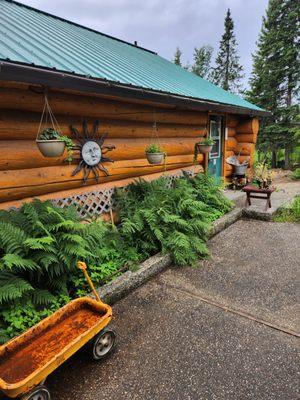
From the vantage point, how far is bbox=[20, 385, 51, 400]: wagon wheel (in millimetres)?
1866

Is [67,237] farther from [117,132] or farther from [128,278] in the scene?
[117,132]

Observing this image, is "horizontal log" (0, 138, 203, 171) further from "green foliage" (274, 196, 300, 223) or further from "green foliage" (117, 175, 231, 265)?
"green foliage" (274, 196, 300, 223)

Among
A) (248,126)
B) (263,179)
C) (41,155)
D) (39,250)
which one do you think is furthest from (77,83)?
(248,126)

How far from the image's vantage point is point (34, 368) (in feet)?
6.70

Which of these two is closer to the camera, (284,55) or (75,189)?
(75,189)

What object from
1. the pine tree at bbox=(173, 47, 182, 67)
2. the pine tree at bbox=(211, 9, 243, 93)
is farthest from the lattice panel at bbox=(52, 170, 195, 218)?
the pine tree at bbox=(173, 47, 182, 67)

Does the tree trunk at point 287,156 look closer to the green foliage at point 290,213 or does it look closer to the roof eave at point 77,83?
the green foliage at point 290,213

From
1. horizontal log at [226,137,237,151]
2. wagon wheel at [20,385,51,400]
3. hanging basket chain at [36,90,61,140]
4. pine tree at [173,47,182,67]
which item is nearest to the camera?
wagon wheel at [20,385,51,400]

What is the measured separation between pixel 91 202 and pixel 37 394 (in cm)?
301

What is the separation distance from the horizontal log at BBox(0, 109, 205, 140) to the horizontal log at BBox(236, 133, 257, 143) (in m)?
3.30

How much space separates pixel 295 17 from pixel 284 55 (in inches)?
81.1

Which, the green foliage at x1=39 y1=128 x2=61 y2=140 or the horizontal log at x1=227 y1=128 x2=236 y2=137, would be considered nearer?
the green foliage at x1=39 y1=128 x2=61 y2=140

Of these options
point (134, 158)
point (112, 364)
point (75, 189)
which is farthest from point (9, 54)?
point (112, 364)

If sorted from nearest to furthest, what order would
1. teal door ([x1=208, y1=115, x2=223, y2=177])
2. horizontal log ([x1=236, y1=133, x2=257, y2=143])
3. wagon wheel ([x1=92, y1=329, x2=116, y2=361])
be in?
1. wagon wheel ([x1=92, y1=329, x2=116, y2=361])
2. teal door ([x1=208, y1=115, x2=223, y2=177])
3. horizontal log ([x1=236, y1=133, x2=257, y2=143])
